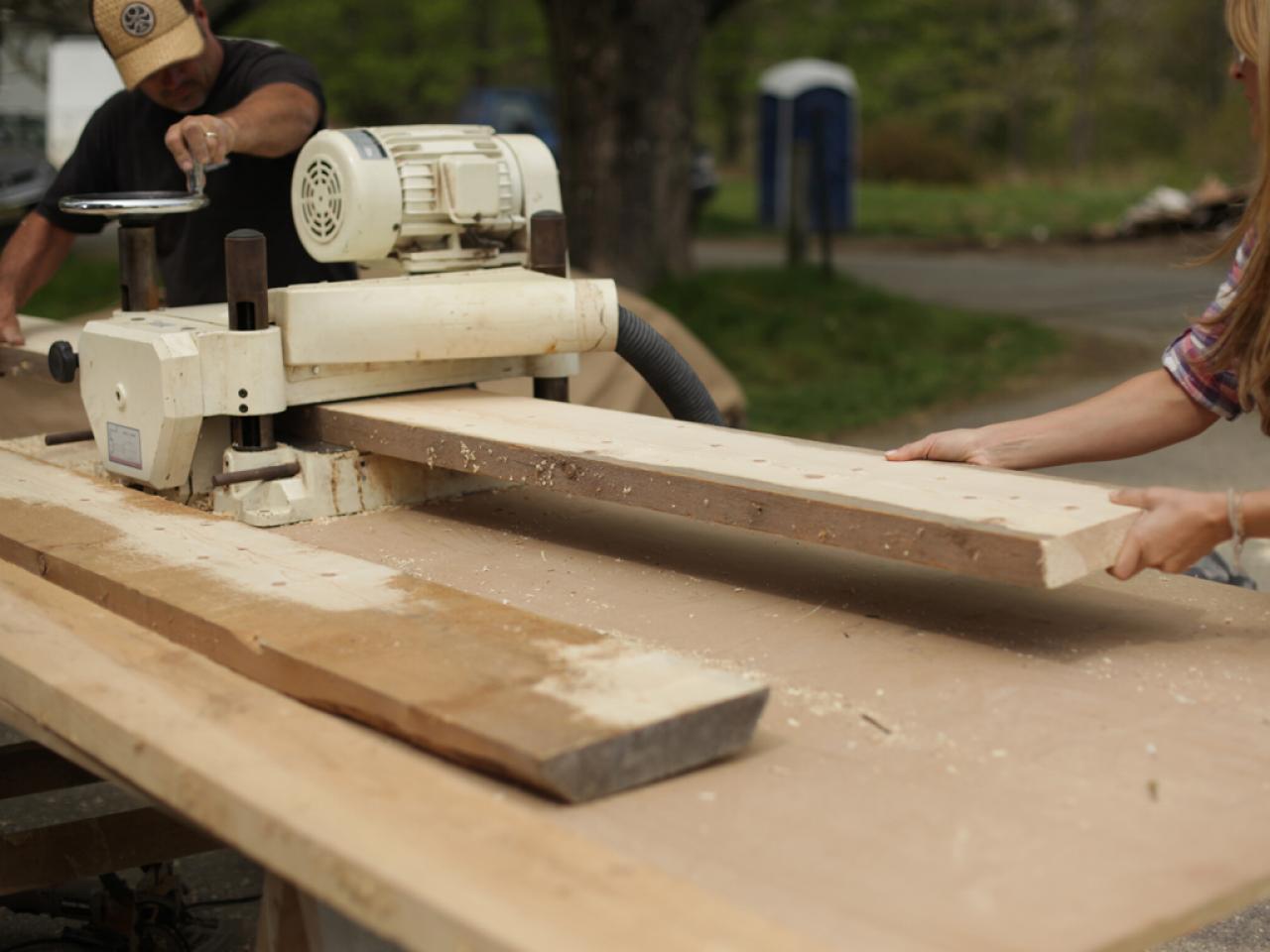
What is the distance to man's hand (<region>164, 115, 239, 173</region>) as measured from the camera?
2.61 meters

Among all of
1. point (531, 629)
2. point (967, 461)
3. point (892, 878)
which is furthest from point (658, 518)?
point (892, 878)

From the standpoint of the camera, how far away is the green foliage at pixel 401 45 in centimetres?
2145

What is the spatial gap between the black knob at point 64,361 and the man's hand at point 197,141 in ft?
1.21

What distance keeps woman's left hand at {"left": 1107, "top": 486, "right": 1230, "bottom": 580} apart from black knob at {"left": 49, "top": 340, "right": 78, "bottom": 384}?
1.74 m

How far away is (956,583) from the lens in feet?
6.79

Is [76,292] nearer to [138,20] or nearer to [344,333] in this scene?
[138,20]

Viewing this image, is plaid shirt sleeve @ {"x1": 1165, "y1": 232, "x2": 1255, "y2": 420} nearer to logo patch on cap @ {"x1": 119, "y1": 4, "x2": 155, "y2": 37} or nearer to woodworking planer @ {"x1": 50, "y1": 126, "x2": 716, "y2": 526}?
woodworking planer @ {"x1": 50, "y1": 126, "x2": 716, "y2": 526}

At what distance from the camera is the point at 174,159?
10.2 feet

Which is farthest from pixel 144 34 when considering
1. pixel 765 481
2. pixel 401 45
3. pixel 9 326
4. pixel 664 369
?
pixel 401 45

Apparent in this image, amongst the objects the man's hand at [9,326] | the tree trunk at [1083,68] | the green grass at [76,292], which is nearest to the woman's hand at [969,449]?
the man's hand at [9,326]

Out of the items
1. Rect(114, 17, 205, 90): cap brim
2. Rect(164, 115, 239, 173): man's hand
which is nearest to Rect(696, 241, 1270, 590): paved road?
Rect(164, 115, 239, 173): man's hand

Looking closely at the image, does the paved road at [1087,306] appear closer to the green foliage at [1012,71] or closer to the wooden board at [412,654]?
the wooden board at [412,654]

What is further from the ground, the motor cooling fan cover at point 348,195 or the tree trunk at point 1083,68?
the tree trunk at point 1083,68

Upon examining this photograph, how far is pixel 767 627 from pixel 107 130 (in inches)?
94.3
